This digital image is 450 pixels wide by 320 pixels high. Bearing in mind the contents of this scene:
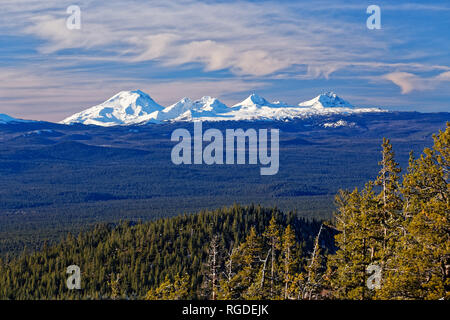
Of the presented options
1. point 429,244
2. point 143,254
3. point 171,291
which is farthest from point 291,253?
point 143,254

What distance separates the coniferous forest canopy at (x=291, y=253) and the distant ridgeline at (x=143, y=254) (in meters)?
0.23

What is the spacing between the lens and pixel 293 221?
337 ft

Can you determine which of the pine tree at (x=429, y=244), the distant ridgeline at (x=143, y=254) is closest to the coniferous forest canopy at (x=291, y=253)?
the pine tree at (x=429, y=244)

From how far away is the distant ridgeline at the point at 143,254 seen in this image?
7944 cm

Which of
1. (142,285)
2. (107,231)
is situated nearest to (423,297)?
(142,285)

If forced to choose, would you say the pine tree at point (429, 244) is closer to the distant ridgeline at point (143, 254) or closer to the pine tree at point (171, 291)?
the pine tree at point (171, 291)

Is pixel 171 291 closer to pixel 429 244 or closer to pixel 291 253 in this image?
pixel 291 253

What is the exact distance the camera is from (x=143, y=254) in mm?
88500

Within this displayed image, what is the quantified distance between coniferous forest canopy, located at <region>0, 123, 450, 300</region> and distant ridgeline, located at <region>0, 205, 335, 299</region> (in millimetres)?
226

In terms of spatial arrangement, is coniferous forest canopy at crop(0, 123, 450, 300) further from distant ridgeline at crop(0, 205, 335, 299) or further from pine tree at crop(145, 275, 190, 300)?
distant ridgeline at crop(0, 205, 335, 299)

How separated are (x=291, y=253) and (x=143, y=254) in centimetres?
4874

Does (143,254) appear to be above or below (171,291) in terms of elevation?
below

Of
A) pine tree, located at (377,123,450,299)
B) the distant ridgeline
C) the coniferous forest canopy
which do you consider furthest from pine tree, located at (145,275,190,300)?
the distant ridgeline

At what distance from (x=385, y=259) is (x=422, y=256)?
7142mm
